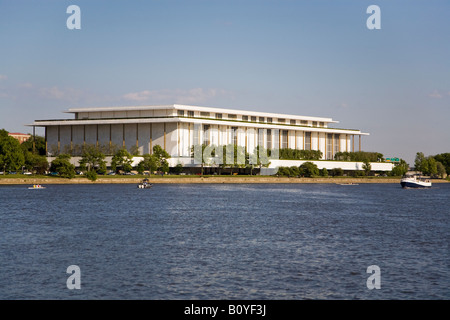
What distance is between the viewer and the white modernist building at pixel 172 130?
144 m

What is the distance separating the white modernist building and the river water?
89.5 metres

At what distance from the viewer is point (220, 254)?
3042cm

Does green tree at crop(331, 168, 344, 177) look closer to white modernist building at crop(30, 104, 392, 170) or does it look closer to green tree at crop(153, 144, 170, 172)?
white modernist building at crop(30, 104, 392, 170)

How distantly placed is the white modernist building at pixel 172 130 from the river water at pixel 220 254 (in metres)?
89.5

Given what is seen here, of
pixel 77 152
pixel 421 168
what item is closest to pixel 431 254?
pixel 77 152

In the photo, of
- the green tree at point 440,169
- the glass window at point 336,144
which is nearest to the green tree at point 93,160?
the glass window at point 336,144

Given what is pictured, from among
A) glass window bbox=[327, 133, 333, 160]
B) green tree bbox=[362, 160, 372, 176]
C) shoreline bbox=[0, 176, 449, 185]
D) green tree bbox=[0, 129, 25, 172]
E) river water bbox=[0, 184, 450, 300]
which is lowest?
river water bbox=[0, 184, 450, 300]

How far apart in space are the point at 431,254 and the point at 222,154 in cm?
10443

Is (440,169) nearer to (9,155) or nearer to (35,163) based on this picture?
(35,163)

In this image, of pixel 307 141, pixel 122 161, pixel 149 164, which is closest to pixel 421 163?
pixel 307 141

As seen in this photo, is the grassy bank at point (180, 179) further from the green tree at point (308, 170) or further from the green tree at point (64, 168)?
the green tree at point (308, 170)

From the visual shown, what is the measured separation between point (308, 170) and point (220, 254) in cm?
12030

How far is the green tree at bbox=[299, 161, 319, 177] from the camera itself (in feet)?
488

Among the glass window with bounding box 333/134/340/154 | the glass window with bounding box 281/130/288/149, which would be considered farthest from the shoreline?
the glass window with bounding box 333/134/340/154
